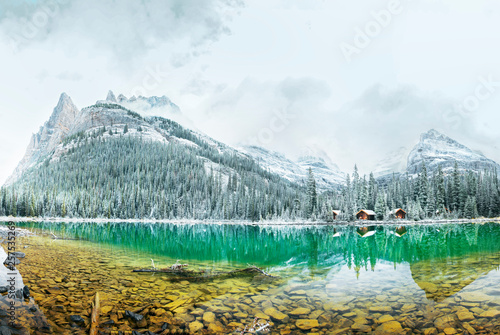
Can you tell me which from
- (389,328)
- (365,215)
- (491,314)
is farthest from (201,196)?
(491,314)

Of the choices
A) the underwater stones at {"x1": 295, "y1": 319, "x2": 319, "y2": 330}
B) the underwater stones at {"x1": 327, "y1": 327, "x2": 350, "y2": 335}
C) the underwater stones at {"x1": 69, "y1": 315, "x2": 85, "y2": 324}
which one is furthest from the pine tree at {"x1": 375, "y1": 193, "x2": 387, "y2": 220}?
the underwater stones at {"x1": 69, "y1": 315, "x2": 85, "y2": 324}

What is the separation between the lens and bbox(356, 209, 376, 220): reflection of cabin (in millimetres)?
99688

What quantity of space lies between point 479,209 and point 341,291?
367 ft

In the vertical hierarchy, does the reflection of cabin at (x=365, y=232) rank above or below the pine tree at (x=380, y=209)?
below

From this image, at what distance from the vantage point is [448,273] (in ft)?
55.6

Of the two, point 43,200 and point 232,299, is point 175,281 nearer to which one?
point 232,299

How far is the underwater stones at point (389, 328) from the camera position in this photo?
912cm

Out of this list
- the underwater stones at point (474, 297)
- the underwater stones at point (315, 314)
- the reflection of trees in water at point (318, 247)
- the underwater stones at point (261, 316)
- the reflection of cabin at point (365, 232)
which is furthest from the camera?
the reflection of cabin at point (365, 232)

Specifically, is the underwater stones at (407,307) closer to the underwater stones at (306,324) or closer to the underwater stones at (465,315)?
the underwater stones at (465,315)

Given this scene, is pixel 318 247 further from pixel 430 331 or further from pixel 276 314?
pixel 430 331

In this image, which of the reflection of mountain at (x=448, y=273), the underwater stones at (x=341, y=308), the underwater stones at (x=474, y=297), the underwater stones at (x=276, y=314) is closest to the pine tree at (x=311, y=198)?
the reflection of mountain at (x=448, y=273)

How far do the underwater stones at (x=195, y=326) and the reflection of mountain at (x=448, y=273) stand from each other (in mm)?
9823

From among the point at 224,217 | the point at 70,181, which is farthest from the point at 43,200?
the point at 224,217

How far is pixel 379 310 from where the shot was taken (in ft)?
36.3
